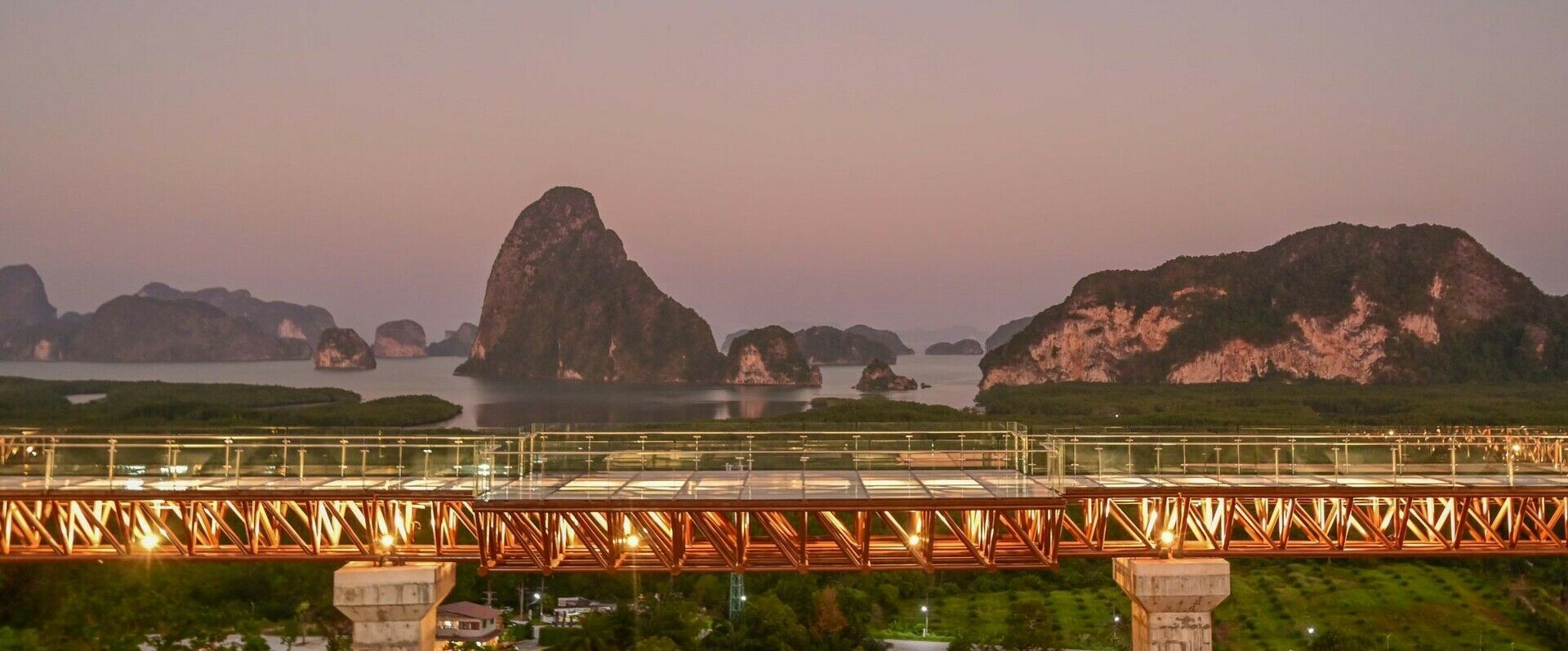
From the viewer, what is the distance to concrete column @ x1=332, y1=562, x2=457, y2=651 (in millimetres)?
25516

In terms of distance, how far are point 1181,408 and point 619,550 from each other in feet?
375

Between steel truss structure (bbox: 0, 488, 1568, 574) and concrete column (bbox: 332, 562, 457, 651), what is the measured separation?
36cm

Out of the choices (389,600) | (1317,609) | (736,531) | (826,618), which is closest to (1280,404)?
(1317,609)

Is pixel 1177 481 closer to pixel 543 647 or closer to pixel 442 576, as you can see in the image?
pixel 442 576

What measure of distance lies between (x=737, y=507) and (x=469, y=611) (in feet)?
126

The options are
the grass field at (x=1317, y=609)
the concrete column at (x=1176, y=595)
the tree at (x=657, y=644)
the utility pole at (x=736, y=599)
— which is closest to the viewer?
the concrete column at (x=1176, y=595)

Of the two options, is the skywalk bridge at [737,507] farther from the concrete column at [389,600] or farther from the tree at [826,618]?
the tree at [826,618]

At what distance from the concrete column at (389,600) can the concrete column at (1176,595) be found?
14.9 meters

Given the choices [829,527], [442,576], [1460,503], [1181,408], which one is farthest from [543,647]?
[1181,408]

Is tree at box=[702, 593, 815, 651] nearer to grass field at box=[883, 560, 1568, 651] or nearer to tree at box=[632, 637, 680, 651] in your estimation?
tree at box=[632, 637, 680, 651]

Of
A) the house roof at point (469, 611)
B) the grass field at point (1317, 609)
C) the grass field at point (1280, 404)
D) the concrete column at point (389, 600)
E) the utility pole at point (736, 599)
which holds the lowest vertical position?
the grass field at point (1317, 609)

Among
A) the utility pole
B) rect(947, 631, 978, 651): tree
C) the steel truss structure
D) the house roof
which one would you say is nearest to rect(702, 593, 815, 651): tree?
the utility pole

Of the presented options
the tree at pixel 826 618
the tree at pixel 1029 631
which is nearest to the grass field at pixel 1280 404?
the tree at pixel 1029 631

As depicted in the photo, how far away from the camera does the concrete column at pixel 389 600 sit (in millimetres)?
25516
